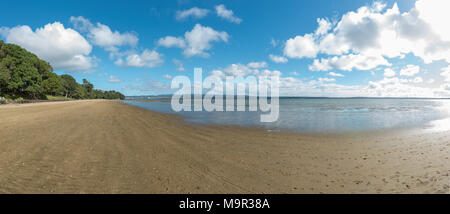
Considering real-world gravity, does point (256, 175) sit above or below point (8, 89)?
below

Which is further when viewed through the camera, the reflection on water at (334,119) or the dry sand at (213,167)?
the reflection on water at (334,119)

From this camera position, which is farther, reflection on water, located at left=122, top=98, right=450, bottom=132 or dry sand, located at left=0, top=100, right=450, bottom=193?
reflection on water, located at left=122, top=98, right=450, bottom=132

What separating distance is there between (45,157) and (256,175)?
7.51 metres

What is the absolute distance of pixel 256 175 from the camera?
17.2 ft

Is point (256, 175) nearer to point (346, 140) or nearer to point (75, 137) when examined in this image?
point (346, 140)

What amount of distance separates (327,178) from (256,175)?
210cm

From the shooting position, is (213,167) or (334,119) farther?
(334,119)

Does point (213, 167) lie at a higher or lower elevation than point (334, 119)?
lower
